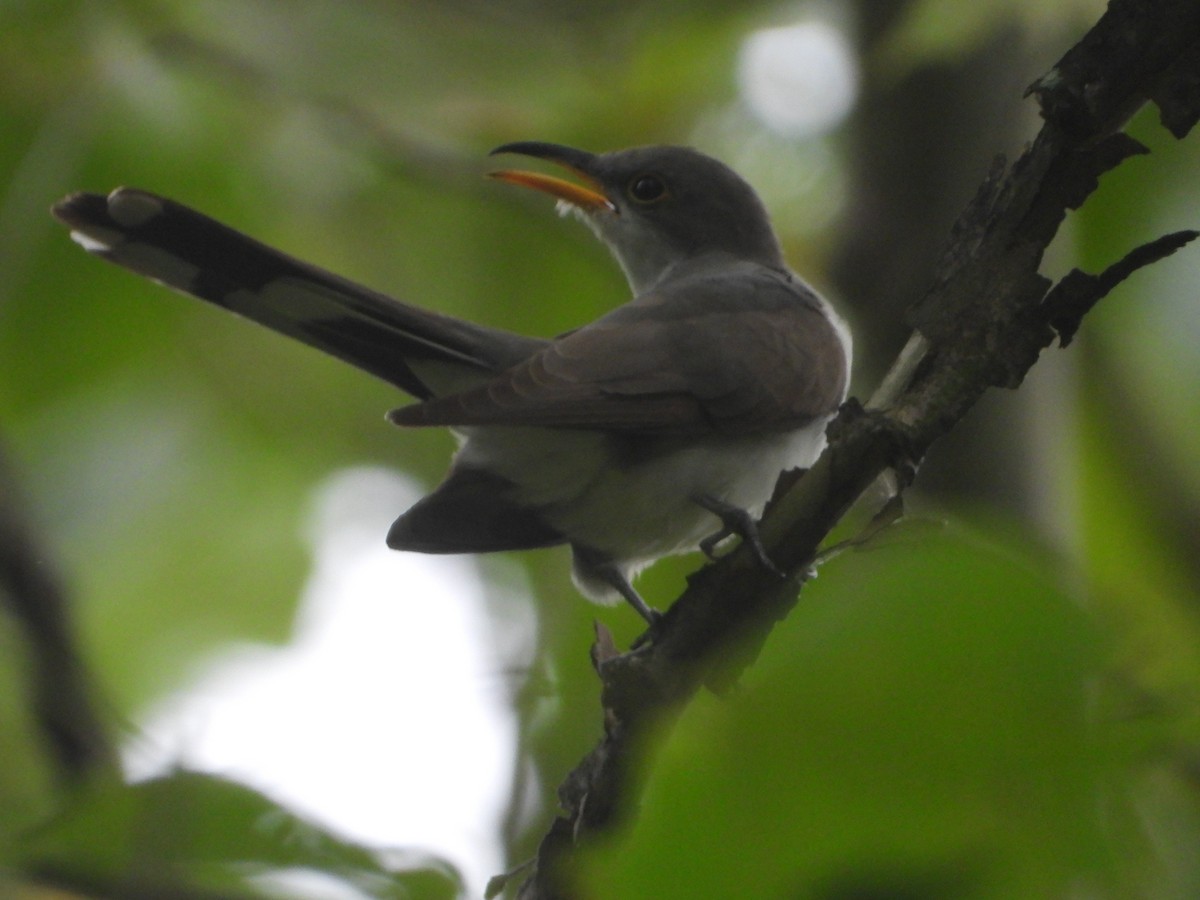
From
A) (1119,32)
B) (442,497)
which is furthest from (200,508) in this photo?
(1119,32)

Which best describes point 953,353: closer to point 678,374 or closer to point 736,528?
point 736,528

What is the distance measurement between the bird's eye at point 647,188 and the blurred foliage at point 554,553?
0.39 m

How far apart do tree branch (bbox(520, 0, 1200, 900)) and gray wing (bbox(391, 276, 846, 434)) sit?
3.87 feet

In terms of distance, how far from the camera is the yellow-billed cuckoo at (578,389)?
4.18 metres

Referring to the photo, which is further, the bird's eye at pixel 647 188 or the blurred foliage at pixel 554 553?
the bird's eye at pixel 647 188

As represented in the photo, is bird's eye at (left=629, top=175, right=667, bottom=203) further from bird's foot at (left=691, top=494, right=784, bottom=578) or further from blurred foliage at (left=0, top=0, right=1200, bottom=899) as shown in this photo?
bird's foot at (left=691, top=494, right=784, bottom=578)

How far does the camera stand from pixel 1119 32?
7.37 feet

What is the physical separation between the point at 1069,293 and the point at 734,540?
7.31ft

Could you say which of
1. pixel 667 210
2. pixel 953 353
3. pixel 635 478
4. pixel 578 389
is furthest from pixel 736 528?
pixel 667 210

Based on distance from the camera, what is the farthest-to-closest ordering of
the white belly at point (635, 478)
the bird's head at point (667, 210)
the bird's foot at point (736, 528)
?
the bird's head at point (667, 210) < the white belly at point (635, 478) < the bird's foot at point (736, 528)

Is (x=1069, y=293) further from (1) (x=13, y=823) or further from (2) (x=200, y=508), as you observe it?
(2) (x=200, y=508)

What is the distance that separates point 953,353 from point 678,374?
188 cm

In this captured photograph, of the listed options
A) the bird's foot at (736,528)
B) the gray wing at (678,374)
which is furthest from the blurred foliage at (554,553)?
the gray wing at (678,374)

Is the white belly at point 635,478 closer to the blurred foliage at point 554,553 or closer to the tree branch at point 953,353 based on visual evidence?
the blurred foliage at point 554,553
